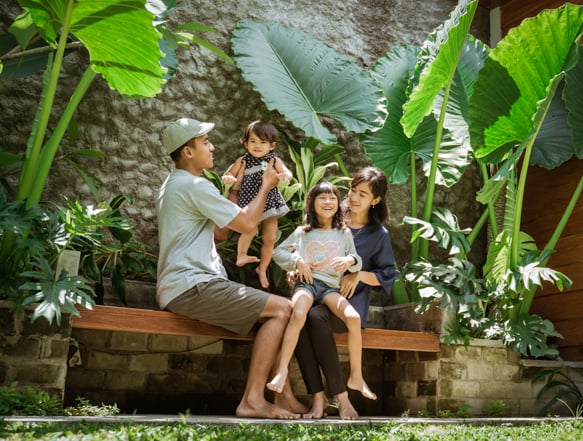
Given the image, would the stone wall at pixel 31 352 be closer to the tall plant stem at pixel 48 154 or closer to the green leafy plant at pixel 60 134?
the green leafy plant at pixel 60 134

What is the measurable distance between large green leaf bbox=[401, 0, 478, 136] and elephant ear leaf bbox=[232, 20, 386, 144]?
35 cm

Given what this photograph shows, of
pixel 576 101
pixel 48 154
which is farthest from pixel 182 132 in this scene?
pixel 576 101

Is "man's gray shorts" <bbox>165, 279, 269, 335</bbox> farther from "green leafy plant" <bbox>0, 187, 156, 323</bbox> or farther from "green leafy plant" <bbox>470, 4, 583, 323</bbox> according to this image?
"green leafy plant" <bbox>470, 4, 583, 323</bbox>

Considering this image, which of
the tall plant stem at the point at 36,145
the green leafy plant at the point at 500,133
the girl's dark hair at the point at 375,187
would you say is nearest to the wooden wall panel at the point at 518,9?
the green leafy plant at the point at 500,133

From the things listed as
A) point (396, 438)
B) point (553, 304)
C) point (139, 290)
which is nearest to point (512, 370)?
point (553, 304)

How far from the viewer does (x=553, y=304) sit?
5.10 metres

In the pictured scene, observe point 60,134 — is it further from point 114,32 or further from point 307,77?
point 307,77

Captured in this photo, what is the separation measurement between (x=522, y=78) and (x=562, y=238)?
1.41 m

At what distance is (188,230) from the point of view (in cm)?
335

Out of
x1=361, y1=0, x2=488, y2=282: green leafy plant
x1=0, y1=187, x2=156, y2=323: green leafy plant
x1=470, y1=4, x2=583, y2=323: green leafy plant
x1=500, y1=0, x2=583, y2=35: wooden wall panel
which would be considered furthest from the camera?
x1=500, y1=0, x2=583, y2=35: wooden wall panel

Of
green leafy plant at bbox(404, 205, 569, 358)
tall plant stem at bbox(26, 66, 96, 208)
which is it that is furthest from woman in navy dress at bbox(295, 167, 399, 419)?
tall plant stem at bbox(26, 66, 96, 208)

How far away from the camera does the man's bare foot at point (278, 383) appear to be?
3097mm

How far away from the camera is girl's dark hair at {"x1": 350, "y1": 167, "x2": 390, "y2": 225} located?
3.94m

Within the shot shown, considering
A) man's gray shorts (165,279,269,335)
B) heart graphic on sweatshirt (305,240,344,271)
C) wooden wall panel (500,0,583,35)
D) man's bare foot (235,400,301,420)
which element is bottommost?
man's bare foot (235,400,301,420)
